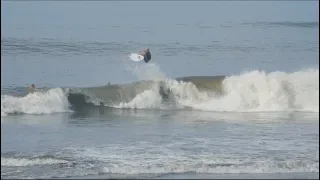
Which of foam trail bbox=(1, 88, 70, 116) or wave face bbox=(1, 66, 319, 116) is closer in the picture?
foam trail bbox=(1, 88, 70, 116)

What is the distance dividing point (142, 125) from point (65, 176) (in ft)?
23.6

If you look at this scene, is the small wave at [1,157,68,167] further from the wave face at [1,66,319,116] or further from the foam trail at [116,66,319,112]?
the foam trail at [116,66,319,112]

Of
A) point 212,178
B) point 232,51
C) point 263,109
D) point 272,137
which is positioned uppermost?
point 232,51

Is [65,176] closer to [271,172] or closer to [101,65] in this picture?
[271,172]

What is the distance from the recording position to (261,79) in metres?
29.0

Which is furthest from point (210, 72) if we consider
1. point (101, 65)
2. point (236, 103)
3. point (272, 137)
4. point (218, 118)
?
point (272, 137)

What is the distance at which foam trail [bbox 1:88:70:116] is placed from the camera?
25.0m

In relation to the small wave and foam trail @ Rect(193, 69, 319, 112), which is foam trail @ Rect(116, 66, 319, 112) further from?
the small wave

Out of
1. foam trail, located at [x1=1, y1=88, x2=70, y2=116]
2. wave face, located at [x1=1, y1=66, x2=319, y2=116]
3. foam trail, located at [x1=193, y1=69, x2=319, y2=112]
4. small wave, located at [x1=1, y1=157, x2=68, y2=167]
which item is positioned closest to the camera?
small wave, located at [x1=1, y1=157, x2=68, y2=167]

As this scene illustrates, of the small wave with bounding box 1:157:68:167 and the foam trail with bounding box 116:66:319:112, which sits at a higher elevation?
the foam trail with bounding box 116:66:319:112

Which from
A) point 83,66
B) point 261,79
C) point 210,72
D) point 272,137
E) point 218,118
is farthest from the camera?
point 83,66

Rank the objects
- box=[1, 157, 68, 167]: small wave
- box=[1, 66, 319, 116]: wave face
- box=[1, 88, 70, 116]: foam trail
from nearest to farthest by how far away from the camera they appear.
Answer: box=[1, 157, 68, 167]: small wave
box=[1, 88, 70, 116]: foam trail
box=[1, 66, 319, 116]: wave face

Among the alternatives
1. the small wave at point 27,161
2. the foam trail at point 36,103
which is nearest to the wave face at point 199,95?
the foam trail at point 36,103

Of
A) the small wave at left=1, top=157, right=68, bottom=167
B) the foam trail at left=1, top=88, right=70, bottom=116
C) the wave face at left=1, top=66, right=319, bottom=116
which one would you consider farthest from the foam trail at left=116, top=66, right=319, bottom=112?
the small wave at left=1, top=157, right=68, bottom=167
